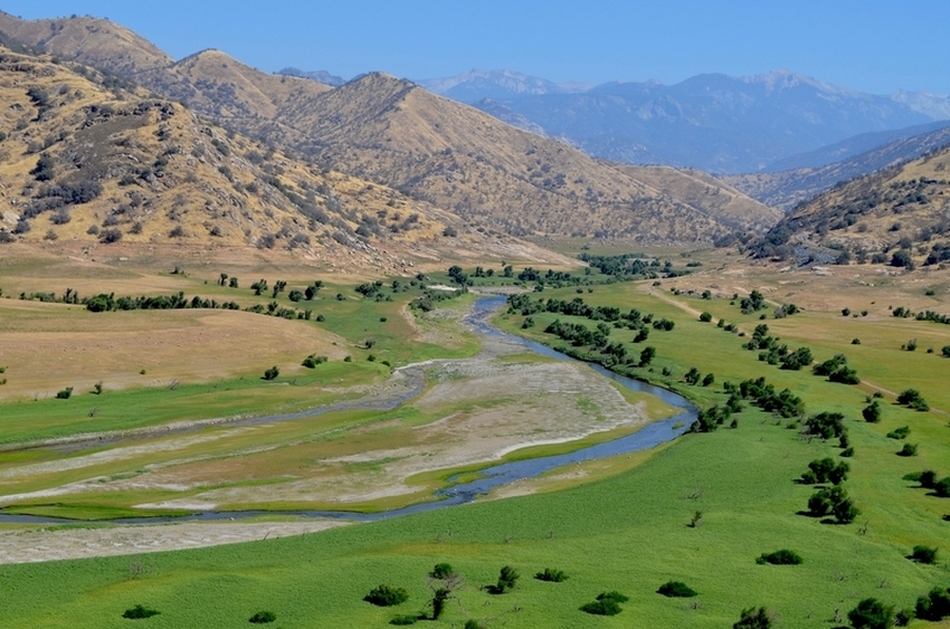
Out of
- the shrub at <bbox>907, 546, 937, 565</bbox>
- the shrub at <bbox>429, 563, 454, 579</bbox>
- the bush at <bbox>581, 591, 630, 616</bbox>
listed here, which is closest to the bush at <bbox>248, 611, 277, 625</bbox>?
the shrub at <bbox>429, 563, 454, 579</bbox>

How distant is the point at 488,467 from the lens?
61.1 metres

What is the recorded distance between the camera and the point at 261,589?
116 ft

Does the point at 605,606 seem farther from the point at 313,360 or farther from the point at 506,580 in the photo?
the point at 313,360

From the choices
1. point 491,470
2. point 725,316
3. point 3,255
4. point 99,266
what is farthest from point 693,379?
point 3,255

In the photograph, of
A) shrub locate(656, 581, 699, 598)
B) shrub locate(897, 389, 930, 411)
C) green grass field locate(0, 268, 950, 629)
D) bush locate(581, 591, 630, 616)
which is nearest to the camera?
bush locate(581, 591, 630, 616)

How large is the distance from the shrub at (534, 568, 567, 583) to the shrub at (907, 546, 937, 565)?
14.4 meters

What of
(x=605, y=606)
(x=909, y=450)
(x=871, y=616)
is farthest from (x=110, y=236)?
(x=871, y=616)

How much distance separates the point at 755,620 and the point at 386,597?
12018 mm

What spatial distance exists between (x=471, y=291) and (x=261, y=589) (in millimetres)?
133562

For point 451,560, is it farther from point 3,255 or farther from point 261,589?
point 3,255

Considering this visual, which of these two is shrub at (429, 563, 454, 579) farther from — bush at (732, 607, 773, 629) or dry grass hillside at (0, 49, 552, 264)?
dry grass hillside at (0, 49, 552, 264)

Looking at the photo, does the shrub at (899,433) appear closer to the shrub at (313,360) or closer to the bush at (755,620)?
the bush at (755,620)

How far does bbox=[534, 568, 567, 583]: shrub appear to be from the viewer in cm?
3703

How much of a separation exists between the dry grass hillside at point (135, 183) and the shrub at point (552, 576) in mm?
113597
